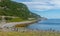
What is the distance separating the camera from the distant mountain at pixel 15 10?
8750mm

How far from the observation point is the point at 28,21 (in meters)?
8.68

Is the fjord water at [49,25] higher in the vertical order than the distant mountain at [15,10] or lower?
lower

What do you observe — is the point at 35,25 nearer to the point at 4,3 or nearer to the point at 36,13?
the point at 36,13

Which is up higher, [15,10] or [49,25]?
[15,10]

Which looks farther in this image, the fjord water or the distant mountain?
the distant mountain

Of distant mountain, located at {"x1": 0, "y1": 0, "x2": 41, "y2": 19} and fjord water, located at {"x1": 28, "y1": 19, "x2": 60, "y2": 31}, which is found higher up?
distant mountain, located at {"x1": 0, "y1": 0, "x2": 41, "y2": 19}

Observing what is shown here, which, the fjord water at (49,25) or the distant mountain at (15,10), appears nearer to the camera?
the fjord water at (49,25)

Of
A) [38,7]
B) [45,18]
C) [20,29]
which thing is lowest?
[20,29]

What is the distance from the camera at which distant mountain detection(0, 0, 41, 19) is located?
8750 millimetres

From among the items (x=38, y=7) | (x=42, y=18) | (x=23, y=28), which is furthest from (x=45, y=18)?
(x=23, y=28)

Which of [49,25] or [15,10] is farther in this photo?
[15,10]

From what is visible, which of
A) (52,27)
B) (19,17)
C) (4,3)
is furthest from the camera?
(4,3)

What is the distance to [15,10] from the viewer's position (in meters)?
9.01

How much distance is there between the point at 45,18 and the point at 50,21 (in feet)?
1.11
